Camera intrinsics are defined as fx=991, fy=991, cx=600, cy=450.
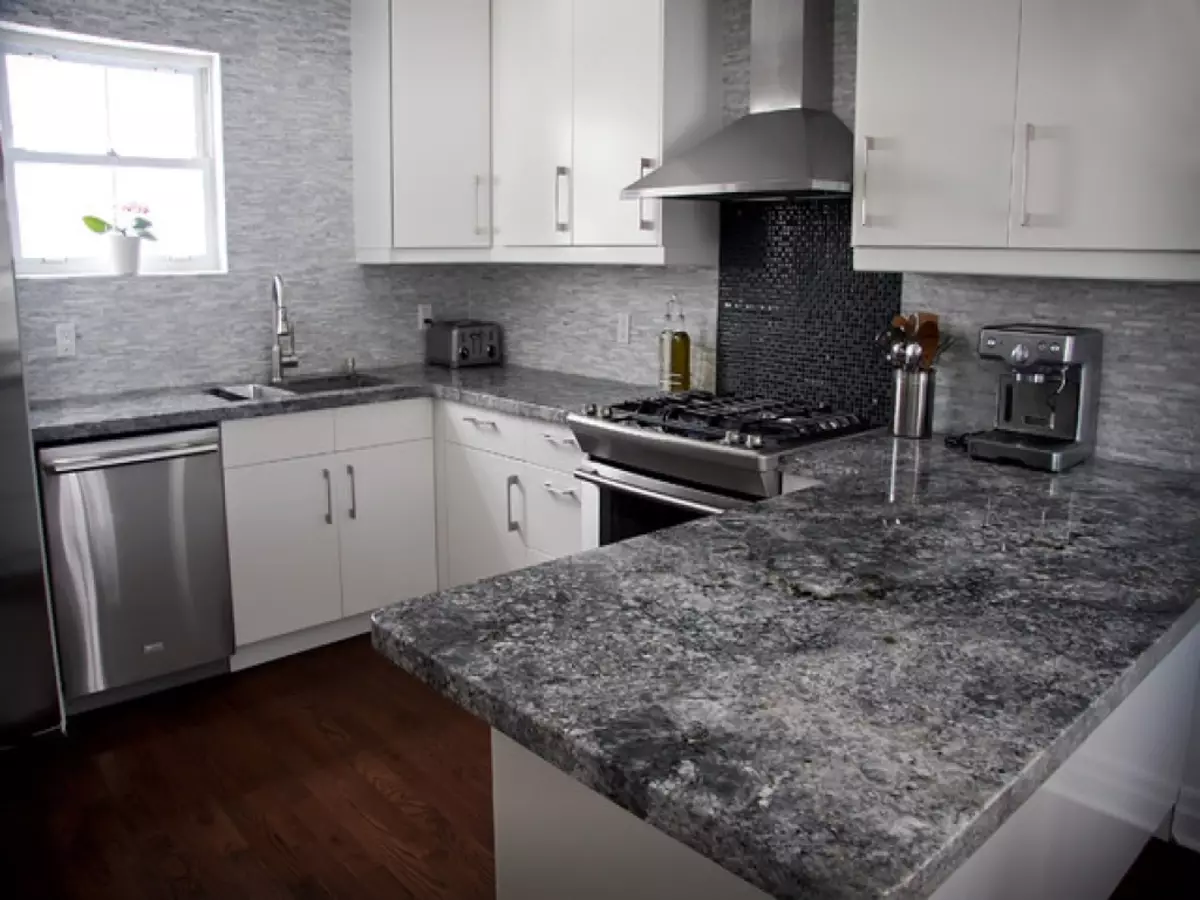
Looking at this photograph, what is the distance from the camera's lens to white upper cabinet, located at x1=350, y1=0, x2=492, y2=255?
3.61 metres

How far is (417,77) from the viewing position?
11.9 ft

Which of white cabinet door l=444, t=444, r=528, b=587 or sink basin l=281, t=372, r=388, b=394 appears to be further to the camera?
sink basin l=281, t=372, r=388, b=394

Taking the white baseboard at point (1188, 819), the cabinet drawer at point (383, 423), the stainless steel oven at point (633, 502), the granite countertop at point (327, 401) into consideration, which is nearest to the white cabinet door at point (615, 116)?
the granite countertop at point (327, 401)

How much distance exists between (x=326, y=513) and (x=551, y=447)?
0.86 metres

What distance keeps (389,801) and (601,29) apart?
2404 mm

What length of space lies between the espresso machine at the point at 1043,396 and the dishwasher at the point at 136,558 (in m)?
2.33

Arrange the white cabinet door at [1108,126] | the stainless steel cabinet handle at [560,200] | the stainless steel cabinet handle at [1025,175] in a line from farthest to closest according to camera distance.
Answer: the stainless steel cabinet handle at [560,200]
the stainless steel cabinet handle at [1025,175]
the white cabinet door at [1108,126]

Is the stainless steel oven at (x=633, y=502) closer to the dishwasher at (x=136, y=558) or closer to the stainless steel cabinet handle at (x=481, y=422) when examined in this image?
the stainless steel cabinet handle at (x=481, y=422)

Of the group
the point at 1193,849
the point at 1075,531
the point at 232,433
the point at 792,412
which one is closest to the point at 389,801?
the point at 232,433

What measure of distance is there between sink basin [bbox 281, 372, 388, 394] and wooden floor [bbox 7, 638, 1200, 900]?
1.10 m

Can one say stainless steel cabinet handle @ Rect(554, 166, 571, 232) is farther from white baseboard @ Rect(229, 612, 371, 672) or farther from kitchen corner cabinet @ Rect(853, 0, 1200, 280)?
white baseboard @ Rect(229, 612, 371, 672)

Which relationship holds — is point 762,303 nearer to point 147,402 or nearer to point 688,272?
point 688,272

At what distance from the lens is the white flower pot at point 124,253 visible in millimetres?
3357

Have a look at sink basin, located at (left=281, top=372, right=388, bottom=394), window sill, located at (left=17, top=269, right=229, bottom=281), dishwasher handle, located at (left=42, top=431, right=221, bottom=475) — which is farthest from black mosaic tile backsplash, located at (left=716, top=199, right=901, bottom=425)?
window sill, located at (left=17, top=269, right=229, bottom=281)
